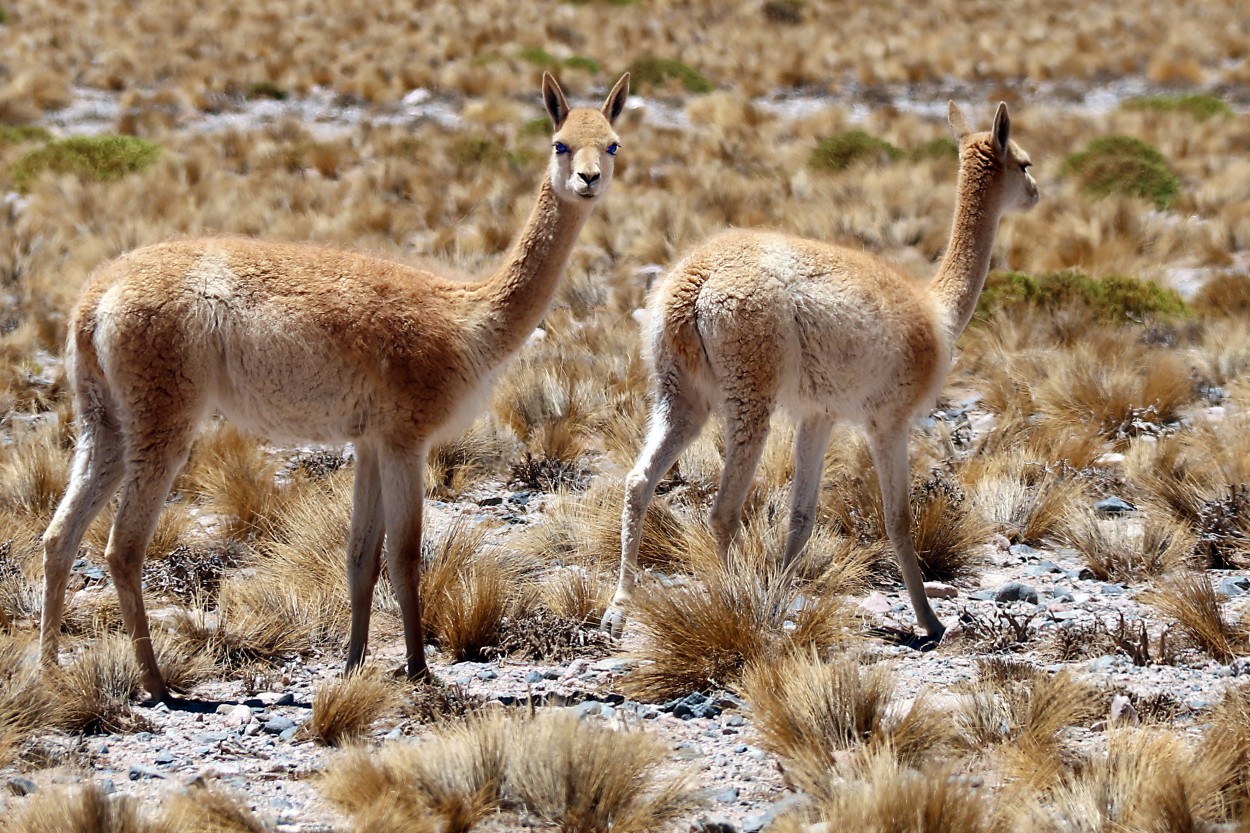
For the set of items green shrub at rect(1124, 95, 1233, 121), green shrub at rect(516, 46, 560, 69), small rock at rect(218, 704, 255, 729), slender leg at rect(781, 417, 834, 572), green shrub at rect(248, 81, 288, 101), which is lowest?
small rock at rect(218, 704, 255, 729)

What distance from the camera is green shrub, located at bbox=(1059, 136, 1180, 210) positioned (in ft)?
52.8

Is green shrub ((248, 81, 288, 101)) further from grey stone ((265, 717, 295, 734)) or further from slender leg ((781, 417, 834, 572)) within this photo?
grey stone ((265, 717, 295, 734))

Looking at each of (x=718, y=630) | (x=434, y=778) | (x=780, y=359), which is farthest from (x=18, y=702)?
(x=780, y=359)

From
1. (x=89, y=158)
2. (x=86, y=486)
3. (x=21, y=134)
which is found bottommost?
(x=86, y=486)

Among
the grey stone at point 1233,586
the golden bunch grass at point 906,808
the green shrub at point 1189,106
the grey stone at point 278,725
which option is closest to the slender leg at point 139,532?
the grey stone at point 278,725

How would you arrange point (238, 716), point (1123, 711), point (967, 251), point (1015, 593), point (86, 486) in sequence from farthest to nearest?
point (967, 251), point (1015, 593), point (86, 486), point (238, 716), point (1123, 711)

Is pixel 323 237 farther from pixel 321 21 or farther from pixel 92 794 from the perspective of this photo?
pixel 321 21

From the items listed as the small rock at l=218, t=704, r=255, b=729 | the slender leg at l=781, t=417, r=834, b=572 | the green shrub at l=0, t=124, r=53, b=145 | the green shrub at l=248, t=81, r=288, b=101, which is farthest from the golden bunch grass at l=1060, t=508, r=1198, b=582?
the green shrub at l=248, t=81, r=288, b=101

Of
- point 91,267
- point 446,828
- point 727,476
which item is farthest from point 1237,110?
point 446,828

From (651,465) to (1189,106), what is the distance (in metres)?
19.4

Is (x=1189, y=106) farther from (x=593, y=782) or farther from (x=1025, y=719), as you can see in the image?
A: (x=593, y=782)

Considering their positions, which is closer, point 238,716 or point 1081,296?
point 238,716

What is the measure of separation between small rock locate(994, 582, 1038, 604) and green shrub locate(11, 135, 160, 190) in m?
13.5

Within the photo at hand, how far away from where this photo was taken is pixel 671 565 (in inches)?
263
